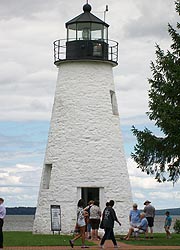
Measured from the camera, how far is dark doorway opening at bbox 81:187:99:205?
123 ft

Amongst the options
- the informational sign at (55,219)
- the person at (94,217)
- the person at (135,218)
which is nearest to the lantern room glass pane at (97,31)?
the informational sign at (55,219)

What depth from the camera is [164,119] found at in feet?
97.1

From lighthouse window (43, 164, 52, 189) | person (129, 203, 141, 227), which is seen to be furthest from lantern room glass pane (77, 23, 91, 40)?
person (129, 203, 141, 227)

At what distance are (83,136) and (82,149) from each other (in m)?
0.67

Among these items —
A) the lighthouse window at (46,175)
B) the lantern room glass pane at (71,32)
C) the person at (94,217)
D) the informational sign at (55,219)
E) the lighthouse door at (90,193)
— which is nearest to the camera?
the person at (94,217)

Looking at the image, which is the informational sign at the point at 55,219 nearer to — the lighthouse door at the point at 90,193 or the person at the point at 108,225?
the lighthouse door at the point at 90,193

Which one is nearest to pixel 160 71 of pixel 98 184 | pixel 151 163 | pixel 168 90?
pixel 168 90

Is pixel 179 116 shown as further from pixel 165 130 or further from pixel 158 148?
pixel 158 148

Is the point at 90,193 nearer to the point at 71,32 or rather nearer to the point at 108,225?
the point at 71,32

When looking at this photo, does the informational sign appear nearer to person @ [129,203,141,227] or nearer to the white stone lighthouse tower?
the white stone lighthouse tower

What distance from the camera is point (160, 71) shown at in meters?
32.4

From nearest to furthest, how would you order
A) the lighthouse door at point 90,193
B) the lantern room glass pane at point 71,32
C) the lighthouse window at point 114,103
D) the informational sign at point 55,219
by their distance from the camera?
the informational sign at point 55,219, the lantern room glass pane at point 71,32, the lighthouse door at point 90,193, the lighthouse window at point 114,103

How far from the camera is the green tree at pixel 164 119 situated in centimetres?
2975

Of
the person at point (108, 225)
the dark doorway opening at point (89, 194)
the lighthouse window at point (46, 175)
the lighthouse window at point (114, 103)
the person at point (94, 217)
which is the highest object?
the lighthouse window at point (114, 103)
